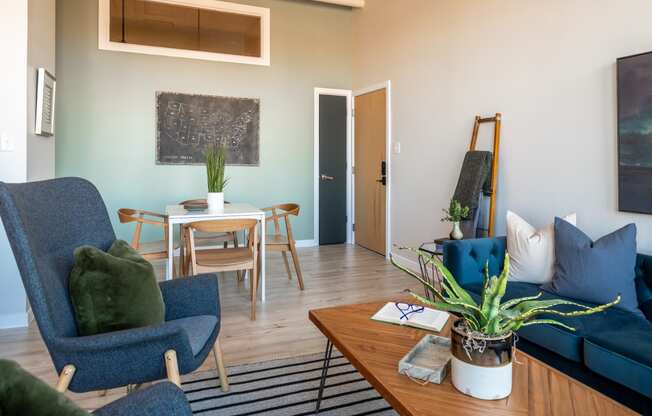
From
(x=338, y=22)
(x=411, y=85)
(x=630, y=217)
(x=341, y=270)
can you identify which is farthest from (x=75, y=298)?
(x=338, y=22)

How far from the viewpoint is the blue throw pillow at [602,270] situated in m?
2.15

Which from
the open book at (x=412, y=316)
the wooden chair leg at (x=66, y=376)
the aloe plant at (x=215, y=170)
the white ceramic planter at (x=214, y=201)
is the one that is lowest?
the wooden chair leg at (x=66, y=376)

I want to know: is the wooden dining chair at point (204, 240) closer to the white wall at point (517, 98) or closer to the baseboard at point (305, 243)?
the baseboard at point (305, 243)

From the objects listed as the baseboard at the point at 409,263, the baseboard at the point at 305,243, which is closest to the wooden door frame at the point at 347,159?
the baseboard at the point at 305,243

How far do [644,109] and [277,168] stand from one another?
4100 millimetres

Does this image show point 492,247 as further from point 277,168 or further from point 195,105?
point 195,105

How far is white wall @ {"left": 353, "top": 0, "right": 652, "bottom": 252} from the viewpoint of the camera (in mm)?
2576

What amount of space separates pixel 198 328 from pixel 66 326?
0.48 metres

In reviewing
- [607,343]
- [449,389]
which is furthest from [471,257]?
[449,389]

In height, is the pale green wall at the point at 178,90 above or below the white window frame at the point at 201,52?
below

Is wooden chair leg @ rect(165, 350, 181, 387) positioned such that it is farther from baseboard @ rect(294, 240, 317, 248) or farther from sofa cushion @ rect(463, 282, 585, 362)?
baseboard @ rect(294, 240, 317, 248)

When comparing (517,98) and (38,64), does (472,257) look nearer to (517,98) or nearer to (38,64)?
(517,98)

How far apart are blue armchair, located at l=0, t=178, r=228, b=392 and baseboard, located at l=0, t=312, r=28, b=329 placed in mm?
1710

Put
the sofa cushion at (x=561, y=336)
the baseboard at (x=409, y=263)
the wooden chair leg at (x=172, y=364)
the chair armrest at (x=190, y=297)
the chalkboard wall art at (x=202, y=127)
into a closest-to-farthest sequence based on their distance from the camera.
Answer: the wooden chair leg at (x=172, y=364) → the sofa cushion at (x=561, y=336) → the chair armrest at (x=190, y=297) → the baseboard at (x=409, y=263) → the chalkboard wall art at (x=202, y=127)
